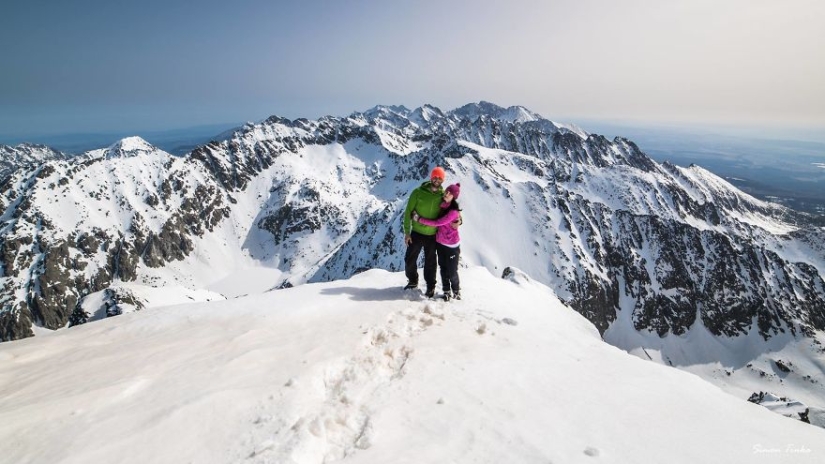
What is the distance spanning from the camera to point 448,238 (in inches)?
442

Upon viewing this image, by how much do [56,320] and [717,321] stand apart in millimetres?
256478

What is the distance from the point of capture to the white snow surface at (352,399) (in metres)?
4.42

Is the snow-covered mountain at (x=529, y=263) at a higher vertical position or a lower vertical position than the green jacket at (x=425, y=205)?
lower

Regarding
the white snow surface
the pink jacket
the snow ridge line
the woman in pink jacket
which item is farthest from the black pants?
the snow ridge line

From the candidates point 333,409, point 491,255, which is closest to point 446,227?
point 333,409

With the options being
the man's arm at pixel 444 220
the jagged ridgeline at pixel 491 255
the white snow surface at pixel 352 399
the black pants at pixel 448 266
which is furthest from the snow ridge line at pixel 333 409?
the jagged ridgeline at pixel 491 255

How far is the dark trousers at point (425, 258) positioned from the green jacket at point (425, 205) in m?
0.26

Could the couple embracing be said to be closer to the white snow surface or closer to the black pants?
the black pants

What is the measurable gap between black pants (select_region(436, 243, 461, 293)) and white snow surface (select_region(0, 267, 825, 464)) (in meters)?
2.38

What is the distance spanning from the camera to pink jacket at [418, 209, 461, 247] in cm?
1082

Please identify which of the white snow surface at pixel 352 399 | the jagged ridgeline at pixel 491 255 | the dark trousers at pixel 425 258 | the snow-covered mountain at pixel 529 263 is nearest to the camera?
the white snow surface at pixel 352 399

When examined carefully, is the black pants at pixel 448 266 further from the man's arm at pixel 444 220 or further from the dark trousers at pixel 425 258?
the man's arm at pixel 444 220

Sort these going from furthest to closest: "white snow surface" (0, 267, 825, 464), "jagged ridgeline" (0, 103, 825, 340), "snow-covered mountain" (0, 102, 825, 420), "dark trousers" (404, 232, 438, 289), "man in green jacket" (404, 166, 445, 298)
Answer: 1. "jagged ridgeline" (0, 103, 825, 340)
2. "snow-covered mountain" (0, 102, 825, 420)
3. "dark trousers" (404, 232, 438, 289)
4. "man in green jacket" (404, 166, 445, 298)
5. "white snow surface" (0, 267, 825, 464)

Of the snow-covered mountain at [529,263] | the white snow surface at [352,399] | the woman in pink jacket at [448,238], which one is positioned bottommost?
the snow-covered mountain at [529,263]
